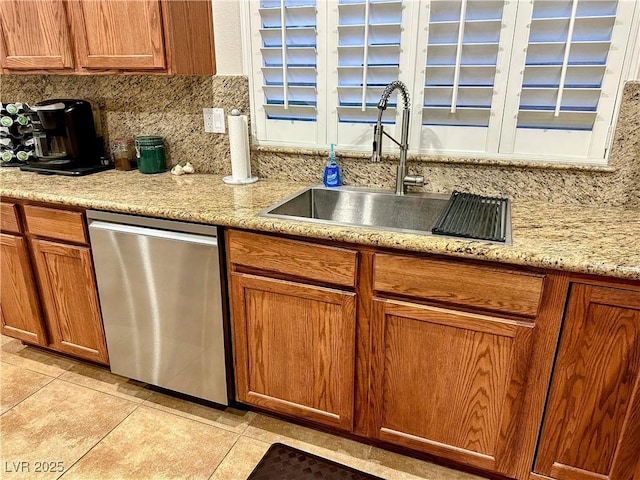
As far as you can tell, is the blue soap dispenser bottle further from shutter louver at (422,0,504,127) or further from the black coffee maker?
the black coffee maker

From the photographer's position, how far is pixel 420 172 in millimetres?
1934

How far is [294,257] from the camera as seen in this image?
5.06ft

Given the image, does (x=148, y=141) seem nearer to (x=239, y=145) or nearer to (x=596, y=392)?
(x=239, y=145)

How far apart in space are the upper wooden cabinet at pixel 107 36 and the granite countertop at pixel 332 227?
1.70 ft

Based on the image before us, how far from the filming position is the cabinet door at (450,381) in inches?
54.3

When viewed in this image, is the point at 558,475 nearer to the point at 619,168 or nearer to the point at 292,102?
the point at 619,168

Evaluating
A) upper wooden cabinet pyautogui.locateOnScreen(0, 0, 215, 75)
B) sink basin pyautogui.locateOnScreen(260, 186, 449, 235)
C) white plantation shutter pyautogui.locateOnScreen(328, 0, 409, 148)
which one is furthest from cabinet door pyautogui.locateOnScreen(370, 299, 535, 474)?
upper wooden cabinet pyautogui.locateOnScreen(0, 0, 215, 75)

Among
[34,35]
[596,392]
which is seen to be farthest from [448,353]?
[34,35]

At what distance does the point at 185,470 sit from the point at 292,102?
1.59 m

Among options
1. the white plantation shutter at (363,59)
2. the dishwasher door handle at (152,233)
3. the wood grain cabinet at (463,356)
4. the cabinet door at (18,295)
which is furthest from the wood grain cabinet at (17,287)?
the wood grain cabinet at (463,356)

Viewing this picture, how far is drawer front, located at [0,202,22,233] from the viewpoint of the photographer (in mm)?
1990

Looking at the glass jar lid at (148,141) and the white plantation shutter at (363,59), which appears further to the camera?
the glass jar lid at (148,141)

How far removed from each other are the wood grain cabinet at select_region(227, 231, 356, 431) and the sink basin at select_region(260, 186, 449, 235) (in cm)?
29

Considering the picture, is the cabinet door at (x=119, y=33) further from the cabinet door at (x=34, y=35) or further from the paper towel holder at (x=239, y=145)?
the paper towel holder at (x=239, y=145)
